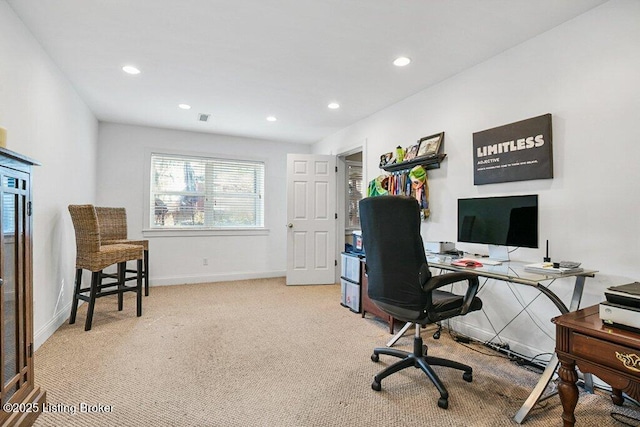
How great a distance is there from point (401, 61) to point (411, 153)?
927 millimetres

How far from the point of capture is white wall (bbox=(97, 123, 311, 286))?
4320mm

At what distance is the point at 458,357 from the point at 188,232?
13.0ft

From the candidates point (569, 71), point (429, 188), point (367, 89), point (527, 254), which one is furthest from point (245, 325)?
point (569, 71)

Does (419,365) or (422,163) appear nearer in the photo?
(419,365)

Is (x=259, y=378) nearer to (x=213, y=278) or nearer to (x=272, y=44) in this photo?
(x=272, y=44)

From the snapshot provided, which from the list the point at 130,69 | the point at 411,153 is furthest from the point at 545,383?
the point at 130,69

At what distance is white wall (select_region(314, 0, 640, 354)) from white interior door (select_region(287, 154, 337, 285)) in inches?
89.5

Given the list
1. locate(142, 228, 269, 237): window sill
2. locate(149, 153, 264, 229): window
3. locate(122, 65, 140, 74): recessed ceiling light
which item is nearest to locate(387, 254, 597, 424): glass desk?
locate(122, 65, 140, 74): recessed ceiling light

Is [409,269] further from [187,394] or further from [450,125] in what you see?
[450,125]

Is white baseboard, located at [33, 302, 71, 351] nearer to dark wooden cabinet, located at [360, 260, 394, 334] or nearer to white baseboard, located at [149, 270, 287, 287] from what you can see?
white baseboard, located at [149, 270, 287, 287]

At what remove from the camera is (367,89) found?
3.16m

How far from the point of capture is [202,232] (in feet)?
15.6

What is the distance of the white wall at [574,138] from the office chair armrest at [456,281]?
2.40 feet

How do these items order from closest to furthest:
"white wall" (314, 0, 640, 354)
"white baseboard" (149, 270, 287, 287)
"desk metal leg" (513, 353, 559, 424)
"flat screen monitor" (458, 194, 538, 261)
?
1. "desk metal leg" (513, 353, 559, 424)
2. "white wall" (314, 0, 640, 354)
3. "flat screen monitor" (458, 194, 538, 261)
4. "white baseboard" (149, 270, 287, 287)
